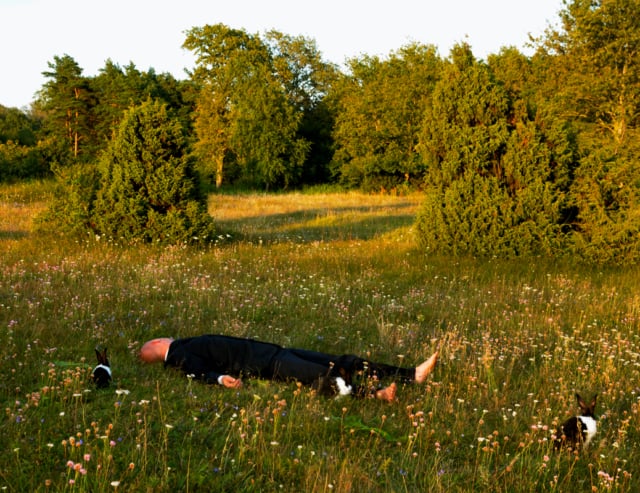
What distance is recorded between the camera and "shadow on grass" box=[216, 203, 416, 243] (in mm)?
14969

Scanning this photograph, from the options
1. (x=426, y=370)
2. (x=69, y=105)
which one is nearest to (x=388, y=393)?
(x=426, y=370)

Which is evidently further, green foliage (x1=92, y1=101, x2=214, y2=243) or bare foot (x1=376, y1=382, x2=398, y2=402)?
green foliage (x1=92, y1=101, x2=214, y2=243)

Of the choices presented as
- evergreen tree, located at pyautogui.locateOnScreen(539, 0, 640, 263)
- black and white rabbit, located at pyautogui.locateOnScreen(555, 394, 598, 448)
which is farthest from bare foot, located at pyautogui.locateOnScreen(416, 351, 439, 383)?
evergreen tree, located at pyautogui.locateOnScreen(539, 0, 640, 263)

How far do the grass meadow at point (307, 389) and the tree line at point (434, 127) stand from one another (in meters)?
1.36

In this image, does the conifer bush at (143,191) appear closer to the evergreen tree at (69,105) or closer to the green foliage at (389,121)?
the green foliage at (389,121)

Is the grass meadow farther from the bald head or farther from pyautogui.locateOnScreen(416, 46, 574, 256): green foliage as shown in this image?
pyautogui.locateOnScreen(416, 46, 574, 256): green foliage

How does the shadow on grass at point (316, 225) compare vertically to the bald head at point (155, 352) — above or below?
above

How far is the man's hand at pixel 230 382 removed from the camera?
466 centimetres

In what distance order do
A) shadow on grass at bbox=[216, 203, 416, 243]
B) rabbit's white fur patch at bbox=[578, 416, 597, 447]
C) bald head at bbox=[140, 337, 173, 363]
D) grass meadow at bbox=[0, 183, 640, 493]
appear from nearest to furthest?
1. grass meadow at bbox=[0, 183, 640, 493]
2. rabbit's white fur patch at bbox=[578, 416, 597, 447]
3. bald head at bbox=[140, 337, 173, 363]
4. shadow on grass at bbox=[216, 203, 416, 243]

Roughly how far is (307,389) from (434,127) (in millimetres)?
9456

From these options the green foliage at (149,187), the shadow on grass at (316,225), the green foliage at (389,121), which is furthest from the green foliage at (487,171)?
the green foliage at (389,121)

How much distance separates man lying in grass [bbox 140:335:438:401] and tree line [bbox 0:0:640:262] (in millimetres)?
7623

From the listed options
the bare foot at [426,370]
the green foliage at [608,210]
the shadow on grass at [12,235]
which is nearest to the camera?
the bare foot at [426,370]

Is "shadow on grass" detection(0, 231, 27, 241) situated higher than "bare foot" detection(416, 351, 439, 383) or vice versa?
"shadow on grass" detection(0, 231, 27, 241)
